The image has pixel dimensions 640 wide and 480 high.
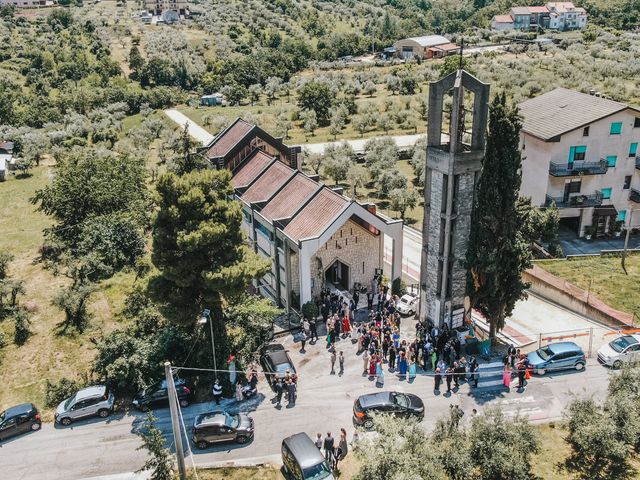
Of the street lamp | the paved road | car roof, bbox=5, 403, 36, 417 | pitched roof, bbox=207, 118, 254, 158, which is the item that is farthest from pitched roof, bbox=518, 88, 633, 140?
the paved road

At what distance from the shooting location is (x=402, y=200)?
52.7 meters

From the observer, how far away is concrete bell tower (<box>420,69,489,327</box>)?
2978cm

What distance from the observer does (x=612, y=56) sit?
359ft

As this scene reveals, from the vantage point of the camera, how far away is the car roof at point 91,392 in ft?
93.2

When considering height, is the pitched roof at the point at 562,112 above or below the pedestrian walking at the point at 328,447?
above

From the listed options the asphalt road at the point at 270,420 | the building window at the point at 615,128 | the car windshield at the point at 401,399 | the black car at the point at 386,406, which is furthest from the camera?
the building window at the point at 615,128

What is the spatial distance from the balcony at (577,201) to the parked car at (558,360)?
19782mm

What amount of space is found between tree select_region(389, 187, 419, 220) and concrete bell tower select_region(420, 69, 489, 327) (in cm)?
1980

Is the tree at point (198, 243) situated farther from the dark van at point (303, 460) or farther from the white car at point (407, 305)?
the white car at point (407, 305)

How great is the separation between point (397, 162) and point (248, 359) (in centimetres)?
4320

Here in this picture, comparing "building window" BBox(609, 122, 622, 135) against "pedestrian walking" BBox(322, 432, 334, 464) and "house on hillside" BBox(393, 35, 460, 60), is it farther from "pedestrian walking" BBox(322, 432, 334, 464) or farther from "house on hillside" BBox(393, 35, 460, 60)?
"house on hillside" BBox(393, 35, 460, 60)

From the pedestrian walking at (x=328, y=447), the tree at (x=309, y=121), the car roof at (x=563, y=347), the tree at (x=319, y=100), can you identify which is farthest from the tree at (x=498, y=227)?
the tree at (x=319, y=100)

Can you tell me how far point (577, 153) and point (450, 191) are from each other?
21624mm

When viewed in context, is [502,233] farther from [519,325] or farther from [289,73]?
[289,73]
